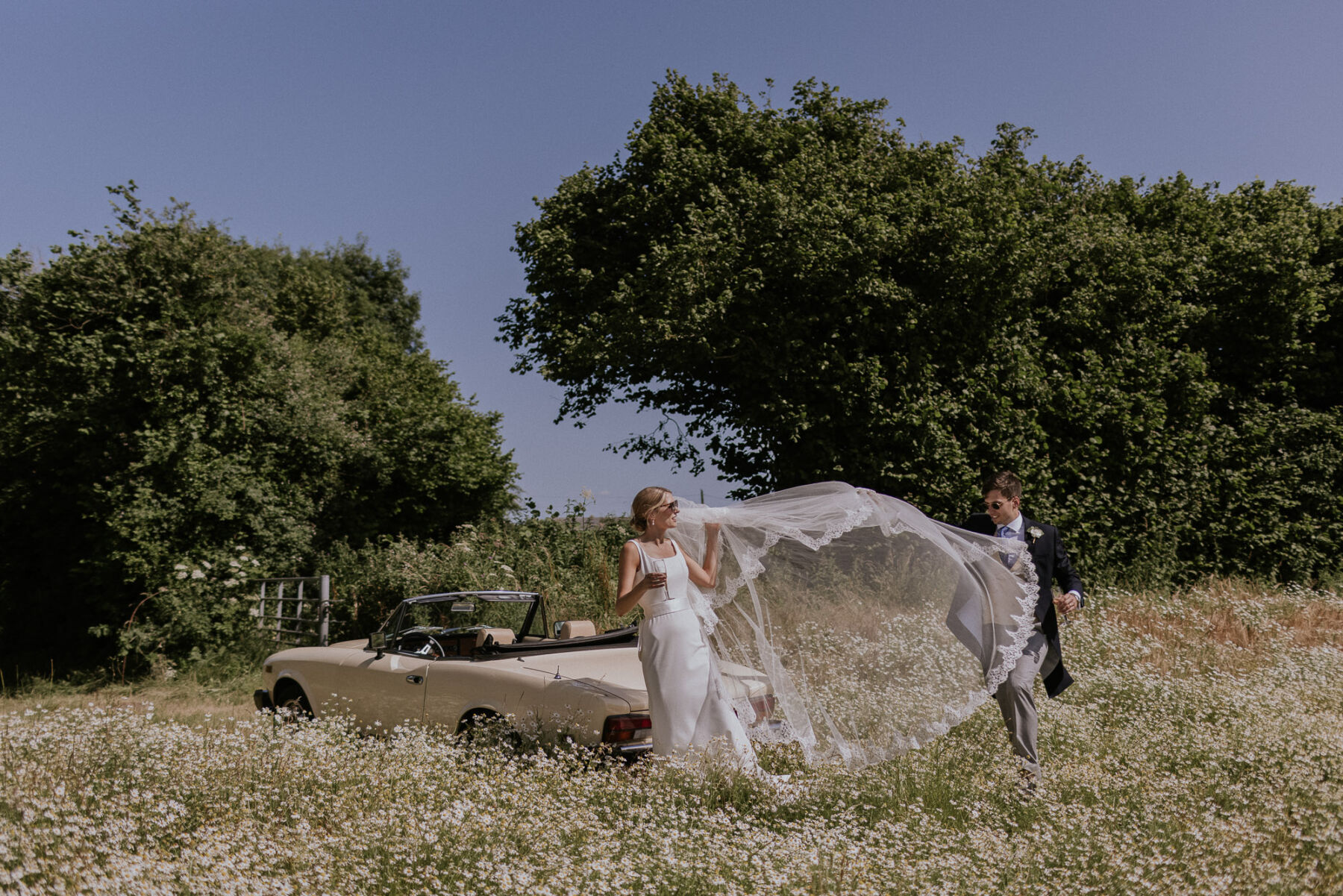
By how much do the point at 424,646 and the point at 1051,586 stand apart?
4.60m

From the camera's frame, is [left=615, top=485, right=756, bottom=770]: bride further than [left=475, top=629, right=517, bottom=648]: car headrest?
No

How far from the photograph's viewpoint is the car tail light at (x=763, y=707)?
622 centimetres

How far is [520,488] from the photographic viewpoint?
2303cm

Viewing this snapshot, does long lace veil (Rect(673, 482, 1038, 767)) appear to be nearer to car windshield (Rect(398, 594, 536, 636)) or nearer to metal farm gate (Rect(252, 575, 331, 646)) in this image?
car windshield (Rect(398, 594, 536, 636))

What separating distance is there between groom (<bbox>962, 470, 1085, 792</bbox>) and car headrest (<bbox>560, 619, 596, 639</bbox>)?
2942 millimetres

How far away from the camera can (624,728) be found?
19.1ft

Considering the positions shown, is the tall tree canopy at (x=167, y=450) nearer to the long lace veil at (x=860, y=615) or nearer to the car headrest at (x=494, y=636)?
the car headrest at (x=494, y=636)

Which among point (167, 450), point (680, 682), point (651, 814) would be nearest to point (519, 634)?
point (680, 682)

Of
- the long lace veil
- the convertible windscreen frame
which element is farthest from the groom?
the convertible windscreen frame

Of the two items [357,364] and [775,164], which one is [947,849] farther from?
[357,364]

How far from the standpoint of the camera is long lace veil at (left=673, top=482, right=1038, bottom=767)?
19.2 feet

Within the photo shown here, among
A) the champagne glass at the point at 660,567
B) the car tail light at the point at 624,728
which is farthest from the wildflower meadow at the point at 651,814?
the champagne glass at the point at 660,567

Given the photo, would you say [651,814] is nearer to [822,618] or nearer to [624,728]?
[624,728]

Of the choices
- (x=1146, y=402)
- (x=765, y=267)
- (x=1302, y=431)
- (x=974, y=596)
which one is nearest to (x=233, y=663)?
(x=765, y=267)
